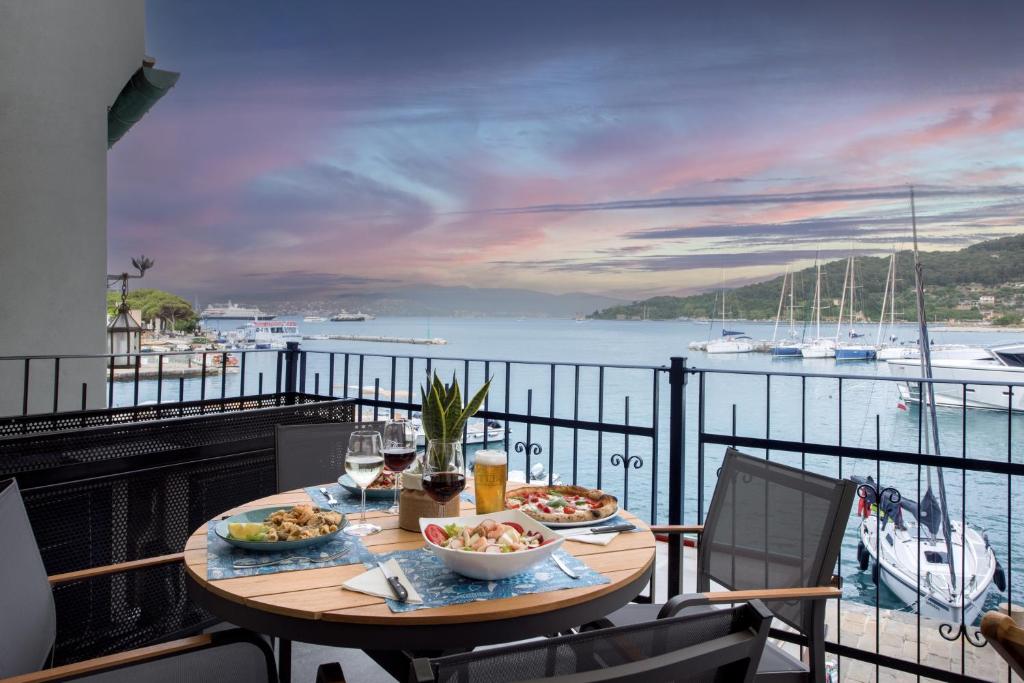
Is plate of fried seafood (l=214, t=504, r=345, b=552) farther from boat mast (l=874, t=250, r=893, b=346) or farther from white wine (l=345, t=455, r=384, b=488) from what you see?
boat mast (l=874, t=250, r=893, b=346)

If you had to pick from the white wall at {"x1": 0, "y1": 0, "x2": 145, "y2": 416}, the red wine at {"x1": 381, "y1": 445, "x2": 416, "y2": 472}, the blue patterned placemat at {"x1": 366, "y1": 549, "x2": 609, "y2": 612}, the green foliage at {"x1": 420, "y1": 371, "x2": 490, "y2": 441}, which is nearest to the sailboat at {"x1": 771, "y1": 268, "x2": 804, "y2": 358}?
the white wall at {"x1": 0, "y1": 0, "x2": 145, "y2": 416}

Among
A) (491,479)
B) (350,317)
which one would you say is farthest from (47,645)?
(350,317)

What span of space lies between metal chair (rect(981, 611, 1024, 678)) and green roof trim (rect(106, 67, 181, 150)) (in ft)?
20.6

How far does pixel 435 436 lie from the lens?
160 centimetres

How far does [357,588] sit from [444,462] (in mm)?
352

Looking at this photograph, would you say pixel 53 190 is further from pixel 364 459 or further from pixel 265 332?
pixel 265 332

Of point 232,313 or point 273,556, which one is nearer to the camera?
point 273,556

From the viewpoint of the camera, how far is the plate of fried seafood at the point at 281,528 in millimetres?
1339

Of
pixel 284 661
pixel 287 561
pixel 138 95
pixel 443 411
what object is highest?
pixel 138 95

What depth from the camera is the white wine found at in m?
1.52

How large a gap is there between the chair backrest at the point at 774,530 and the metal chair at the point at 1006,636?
34.6 inches

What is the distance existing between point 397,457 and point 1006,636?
1.19 meters

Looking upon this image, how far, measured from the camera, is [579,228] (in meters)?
19.3

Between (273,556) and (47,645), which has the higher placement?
(273,556)
